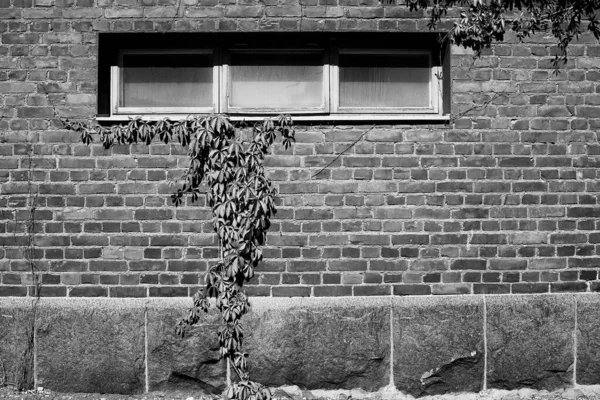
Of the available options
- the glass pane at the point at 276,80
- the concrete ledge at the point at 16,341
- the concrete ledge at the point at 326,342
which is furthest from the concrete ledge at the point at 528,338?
the concrete ledge at the point at 16,341

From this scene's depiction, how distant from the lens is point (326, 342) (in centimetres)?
551

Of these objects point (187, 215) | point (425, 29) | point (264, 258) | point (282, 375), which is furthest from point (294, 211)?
point (425, 29)

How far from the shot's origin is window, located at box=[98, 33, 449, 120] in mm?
5812

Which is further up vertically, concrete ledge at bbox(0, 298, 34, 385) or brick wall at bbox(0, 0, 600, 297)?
brick wall at bbox(0, 0, 600, 297)

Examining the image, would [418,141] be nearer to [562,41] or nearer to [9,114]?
[562,41]

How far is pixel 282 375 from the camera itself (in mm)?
5527

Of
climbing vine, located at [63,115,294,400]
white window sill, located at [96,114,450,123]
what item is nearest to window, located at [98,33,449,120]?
white window sill, located at [96,114,450,123]

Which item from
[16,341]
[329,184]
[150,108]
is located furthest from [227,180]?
[16,341]

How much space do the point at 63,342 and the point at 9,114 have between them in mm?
1811

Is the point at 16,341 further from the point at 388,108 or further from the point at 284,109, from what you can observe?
the point at 388,108

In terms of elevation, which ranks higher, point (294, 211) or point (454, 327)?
point (294, 211)

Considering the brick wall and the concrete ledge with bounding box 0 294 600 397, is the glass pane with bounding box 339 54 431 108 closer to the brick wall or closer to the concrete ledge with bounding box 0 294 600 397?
the brick wall

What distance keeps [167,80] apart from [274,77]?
868mm

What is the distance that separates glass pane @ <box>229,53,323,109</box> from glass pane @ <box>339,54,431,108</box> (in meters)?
0.23
